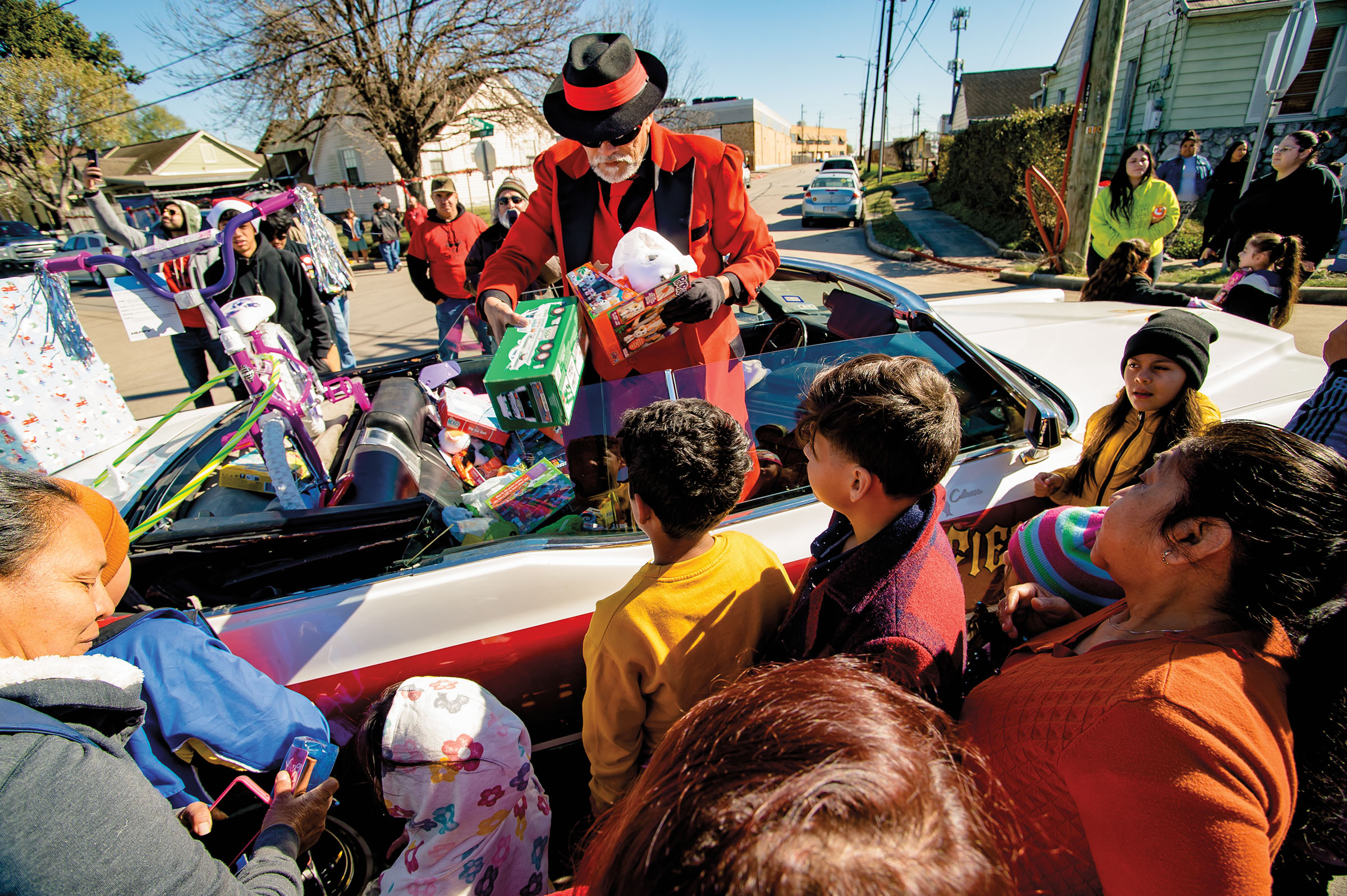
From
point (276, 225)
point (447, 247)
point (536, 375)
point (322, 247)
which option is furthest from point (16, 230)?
point (536, 375)

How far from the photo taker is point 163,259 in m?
2.65

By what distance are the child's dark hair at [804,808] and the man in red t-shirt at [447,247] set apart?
5.30 meters

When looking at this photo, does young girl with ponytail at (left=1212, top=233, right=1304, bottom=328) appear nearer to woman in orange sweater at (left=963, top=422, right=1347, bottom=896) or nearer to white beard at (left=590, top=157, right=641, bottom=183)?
woman in orange sweater at (left=963, top=422, right=1347, bottom=896)

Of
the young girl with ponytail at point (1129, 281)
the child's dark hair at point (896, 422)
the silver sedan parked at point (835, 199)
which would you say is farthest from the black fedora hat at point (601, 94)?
the silver sedan parked at point (835, 199)

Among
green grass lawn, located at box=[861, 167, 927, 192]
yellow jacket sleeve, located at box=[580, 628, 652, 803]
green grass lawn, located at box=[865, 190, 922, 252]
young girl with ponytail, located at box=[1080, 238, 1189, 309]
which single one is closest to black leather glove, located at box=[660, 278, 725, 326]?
yellow jacket sleeve, located at box=[580, 628, 652, 803]

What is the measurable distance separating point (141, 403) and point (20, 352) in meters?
4.70

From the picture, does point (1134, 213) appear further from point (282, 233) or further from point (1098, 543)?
point (282, 233)

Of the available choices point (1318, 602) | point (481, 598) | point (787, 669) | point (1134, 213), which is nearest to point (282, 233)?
point (481, 598)

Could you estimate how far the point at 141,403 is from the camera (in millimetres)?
6484

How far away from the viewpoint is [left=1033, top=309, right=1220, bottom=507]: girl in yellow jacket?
1.97 m

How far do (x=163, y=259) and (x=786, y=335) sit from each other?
300 cm

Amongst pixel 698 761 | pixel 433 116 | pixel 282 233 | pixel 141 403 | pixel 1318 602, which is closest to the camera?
pixel 698 761

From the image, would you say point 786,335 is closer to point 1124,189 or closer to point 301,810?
point 301,810

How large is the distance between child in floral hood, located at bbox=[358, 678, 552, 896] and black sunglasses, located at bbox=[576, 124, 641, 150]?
1791 millimetres
